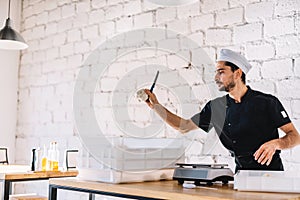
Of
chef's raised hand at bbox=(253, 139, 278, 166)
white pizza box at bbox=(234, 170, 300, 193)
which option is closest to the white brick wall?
chef's raised hand at bbox=(253, 139, 278, 166)

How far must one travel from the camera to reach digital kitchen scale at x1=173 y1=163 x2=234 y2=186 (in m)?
2.03

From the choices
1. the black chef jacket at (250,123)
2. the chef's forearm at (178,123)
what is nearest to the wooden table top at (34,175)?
the chef's forearm at (178,123)

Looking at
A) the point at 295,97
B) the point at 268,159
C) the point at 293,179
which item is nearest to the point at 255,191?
the point at 293,179

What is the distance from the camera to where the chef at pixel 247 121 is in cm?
249

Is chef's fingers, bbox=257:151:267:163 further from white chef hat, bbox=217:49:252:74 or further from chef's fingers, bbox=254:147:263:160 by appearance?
white chef hat, bbox=217:49:252:74

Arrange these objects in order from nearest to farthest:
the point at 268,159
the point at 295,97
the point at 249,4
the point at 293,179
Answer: the point at 293,179
the point at 268,159
the point at 295,97
the point at 249,4

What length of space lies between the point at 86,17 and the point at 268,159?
2.53 m

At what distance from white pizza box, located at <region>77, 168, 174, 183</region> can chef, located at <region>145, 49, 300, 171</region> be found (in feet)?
1.90

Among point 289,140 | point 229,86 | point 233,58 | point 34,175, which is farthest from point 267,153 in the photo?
point 34,175

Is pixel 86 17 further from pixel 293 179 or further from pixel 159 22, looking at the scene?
pixel 293 179

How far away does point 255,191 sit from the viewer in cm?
177

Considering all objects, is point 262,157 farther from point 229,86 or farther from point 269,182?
point 269,182

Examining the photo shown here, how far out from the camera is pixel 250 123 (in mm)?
2514

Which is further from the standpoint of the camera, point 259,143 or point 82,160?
point 259,143
